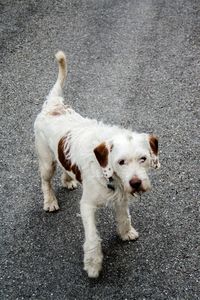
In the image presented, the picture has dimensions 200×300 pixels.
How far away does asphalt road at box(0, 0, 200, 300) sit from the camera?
4.62 m

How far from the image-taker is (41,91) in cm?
740

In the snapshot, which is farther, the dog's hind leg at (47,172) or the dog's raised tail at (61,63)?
the dog's raised tail at (61,63)

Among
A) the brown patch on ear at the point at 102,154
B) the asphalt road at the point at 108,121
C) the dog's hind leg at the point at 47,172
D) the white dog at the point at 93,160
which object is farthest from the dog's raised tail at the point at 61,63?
the brown patch on ear at the point at 102,154

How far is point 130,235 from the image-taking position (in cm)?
490

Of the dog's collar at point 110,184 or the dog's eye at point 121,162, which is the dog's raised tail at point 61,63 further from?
the dog's eye at point 121,162

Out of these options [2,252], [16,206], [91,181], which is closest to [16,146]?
[16,206]

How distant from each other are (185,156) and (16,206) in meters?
1.96

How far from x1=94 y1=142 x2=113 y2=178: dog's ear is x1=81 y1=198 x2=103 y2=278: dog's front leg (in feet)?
1.53

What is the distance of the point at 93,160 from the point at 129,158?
0.51 metres

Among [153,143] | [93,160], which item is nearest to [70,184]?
[93,160]

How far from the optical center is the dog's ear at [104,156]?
4.14m

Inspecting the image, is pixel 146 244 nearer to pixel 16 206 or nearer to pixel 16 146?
pixel 16 206

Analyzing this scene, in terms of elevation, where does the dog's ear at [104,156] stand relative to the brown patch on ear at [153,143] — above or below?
below

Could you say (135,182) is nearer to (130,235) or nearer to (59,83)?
(130,235)
